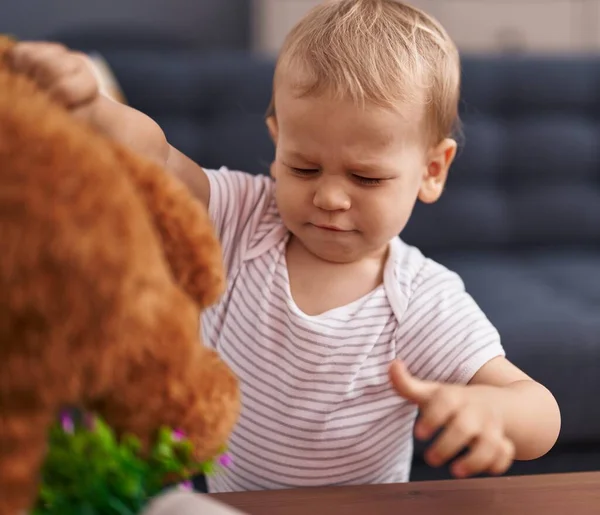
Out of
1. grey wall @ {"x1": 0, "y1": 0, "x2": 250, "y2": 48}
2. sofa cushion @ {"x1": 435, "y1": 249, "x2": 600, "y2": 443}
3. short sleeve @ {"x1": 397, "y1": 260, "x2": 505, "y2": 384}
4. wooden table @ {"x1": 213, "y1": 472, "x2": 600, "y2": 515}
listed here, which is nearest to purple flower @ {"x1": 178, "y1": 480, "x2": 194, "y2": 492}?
wooden table @ {"x1": 213, "y1": 472, "x2": 600, "y2": 515}

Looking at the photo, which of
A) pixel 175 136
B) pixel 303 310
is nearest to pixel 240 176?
pixel 303 310

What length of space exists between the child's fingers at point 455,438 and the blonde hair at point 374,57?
31 cm

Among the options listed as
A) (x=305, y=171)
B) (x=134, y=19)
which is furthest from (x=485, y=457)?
(x=134, y=19)

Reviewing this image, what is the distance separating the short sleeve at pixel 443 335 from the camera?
74 centimetres

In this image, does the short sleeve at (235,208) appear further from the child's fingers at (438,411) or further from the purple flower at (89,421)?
the purple flower at (89,421)

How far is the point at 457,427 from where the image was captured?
547mm

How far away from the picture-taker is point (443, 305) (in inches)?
30.7

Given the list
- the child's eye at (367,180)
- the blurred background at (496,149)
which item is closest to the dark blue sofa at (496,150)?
the blurred background at (496,149)

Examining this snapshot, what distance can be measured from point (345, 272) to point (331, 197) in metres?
0.13

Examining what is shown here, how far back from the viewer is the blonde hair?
704 millimetres

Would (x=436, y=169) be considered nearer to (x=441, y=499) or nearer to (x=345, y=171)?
(x=345, y=171)

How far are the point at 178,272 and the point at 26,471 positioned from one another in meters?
0.13

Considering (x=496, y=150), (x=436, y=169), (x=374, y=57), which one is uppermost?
(x=374, y=57)

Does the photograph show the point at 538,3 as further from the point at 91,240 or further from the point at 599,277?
the point at 91,240
